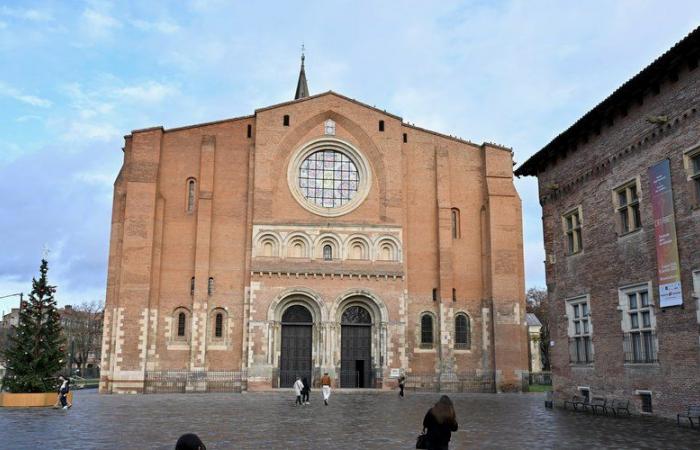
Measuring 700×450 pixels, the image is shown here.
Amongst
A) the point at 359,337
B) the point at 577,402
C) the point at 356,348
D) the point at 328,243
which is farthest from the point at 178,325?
the point at 577,402

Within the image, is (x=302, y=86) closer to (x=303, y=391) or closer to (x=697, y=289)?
(x=303, y=391)

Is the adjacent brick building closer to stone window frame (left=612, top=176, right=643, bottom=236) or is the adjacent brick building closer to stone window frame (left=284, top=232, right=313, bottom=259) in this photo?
stone window frame (left=612, top=176, right=643, bottom=236)

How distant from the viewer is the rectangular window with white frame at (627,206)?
19953 millimetres

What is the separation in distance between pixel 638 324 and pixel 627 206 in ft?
12.0

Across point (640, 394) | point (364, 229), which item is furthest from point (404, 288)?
point (640, 394)

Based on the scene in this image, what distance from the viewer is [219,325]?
3662 cm

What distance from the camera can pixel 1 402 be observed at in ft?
83.4

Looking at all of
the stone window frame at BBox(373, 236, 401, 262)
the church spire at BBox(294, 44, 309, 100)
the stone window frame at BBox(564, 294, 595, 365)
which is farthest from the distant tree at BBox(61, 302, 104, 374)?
the stone window frame at BBox(564, 294, 595, 365)

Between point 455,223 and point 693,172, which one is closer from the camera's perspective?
point 693,172

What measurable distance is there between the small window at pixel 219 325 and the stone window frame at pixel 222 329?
6 centimetres

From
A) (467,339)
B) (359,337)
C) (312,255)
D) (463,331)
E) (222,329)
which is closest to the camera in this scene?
(222,329)

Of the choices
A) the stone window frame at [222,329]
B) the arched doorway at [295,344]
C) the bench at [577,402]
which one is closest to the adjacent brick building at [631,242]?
the bench at [577,402]

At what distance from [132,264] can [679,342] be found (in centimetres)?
2759

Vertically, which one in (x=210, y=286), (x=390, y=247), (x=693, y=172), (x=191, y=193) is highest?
(x=191, y=193)
